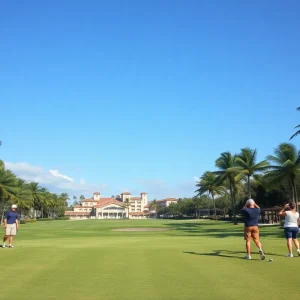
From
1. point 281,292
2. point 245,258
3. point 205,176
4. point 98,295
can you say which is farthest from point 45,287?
point 205,176

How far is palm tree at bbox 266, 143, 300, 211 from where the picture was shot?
4762cm

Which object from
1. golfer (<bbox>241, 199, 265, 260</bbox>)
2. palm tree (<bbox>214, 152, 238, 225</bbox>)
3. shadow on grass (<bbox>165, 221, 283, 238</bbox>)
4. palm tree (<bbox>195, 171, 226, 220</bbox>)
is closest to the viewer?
golfer (<bbox>241, 199, 265, 260</bbox>)

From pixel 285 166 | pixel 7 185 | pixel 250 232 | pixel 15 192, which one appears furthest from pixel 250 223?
pixel 15 192

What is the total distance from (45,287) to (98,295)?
1.46 meters

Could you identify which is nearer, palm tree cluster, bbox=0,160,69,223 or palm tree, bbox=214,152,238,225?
palm tree, bbox=214,152,238,225

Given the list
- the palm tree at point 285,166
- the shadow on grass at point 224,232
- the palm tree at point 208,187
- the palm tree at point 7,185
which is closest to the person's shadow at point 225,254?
the shadow on grass at point 224,232

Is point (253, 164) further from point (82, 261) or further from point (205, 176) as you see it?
point (82, 261)

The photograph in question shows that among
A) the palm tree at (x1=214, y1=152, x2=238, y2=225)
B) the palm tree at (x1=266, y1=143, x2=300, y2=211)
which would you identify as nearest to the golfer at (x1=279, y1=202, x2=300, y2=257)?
the palm tree at (x1=266, y1=143, x2=300, y2=211)

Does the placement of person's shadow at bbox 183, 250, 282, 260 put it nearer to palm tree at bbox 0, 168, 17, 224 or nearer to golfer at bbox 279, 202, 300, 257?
golfer at bbox 279, 202, 300, 257

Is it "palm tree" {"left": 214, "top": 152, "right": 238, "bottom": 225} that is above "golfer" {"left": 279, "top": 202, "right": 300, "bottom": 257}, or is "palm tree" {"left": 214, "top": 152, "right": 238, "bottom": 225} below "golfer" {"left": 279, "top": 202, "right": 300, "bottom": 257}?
above

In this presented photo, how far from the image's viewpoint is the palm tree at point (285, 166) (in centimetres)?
4762

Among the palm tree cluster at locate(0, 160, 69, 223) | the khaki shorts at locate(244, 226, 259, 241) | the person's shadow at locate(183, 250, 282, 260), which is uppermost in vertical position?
the palm tree cluster at locate(0, 160, 69, 223)

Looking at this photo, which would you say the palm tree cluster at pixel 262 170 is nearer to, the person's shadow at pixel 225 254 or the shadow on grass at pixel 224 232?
the shadow on grass at pixel 224 232

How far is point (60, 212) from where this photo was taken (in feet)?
618
